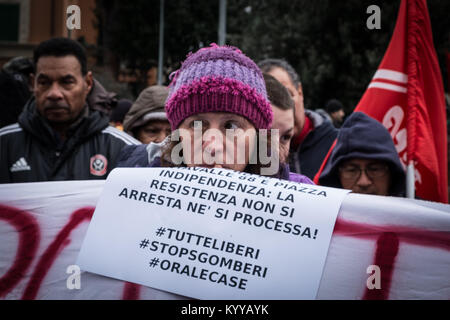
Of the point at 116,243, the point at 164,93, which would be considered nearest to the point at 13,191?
the point at 116,243

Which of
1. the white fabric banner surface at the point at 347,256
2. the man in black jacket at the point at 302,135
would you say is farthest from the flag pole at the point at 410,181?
the white fabric banner surface at the point at 347,256

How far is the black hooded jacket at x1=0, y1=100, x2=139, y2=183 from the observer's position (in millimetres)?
2818

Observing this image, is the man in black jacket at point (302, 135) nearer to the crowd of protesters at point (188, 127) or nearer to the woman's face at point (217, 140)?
the crowd of protesters at point (188, 127)

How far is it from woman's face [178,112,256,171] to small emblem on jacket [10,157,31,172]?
5.07 feet

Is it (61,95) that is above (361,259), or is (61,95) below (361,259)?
above

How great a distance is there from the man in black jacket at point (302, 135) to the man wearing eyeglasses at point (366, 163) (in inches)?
26.2

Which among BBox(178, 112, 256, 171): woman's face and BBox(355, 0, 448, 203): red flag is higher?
BBox(355, 0, 448, 203): red flag

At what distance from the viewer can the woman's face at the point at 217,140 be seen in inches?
60.6

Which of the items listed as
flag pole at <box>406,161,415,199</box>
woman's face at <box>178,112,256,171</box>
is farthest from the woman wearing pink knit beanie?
flag pole at <box>406,161,415,199</box>

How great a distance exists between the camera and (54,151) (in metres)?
2.91

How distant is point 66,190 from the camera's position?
1562 mm

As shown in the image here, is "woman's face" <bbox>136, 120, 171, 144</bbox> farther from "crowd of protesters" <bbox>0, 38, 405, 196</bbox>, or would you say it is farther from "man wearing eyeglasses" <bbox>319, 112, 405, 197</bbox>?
"man wearing eyeglasses" <bbox>319, 112, 405, 197</bbox>
